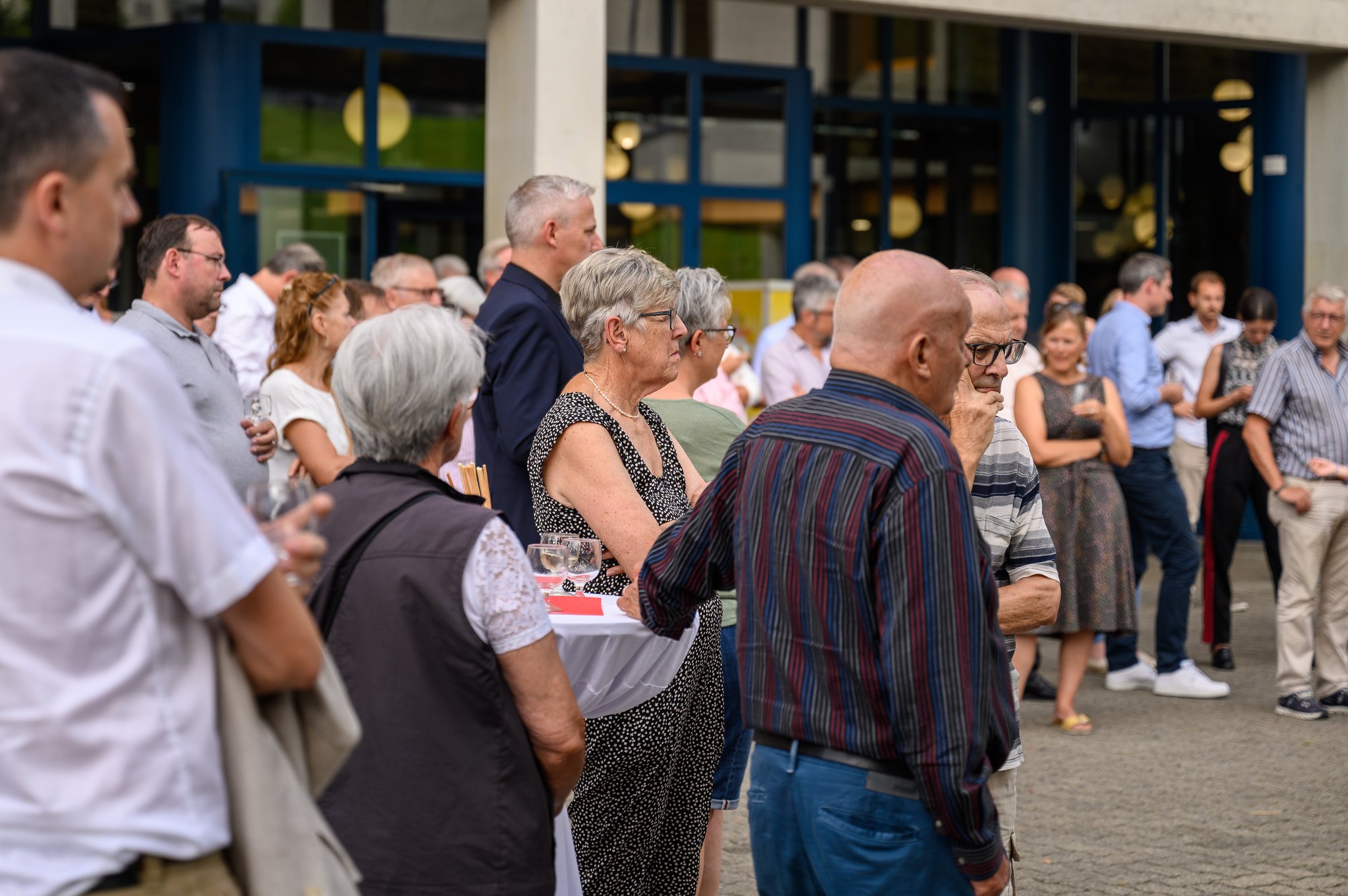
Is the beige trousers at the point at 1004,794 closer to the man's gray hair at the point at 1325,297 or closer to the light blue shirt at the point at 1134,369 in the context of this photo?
the man's gray hair at the point at 1325,297

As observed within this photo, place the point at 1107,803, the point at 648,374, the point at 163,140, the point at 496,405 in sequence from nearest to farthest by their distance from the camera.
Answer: the point at 648,374 < the point at 496,405 < the point at 1107,803 < the point at 163,140

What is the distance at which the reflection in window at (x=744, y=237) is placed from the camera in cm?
1418

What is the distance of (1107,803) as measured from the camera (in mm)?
6625

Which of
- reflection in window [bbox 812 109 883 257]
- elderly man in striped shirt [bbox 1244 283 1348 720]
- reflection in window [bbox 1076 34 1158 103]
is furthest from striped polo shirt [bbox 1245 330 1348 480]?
reflection in window [bbox 1076 34 1158 103]

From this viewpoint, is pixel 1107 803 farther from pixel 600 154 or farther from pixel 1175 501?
pixel 600 154

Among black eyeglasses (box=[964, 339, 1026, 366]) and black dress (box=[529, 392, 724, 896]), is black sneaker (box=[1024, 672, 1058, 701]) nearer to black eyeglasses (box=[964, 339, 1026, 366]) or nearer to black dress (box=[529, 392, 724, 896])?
black dress (box=[529, 392, 724, 896])

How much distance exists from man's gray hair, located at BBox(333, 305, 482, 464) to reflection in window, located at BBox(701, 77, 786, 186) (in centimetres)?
1132

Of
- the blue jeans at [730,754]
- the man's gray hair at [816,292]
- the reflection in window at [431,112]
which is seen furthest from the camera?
the reflection in window at [431,112]

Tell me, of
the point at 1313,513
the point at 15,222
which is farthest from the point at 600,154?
the point at 15,222

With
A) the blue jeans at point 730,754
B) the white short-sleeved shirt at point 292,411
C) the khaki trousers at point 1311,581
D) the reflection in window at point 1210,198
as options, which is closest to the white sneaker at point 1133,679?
the khaki trousers at point 1311,581

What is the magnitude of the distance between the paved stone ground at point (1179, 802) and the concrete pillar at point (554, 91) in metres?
4.45

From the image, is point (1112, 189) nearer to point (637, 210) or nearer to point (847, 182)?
point (847, 182)

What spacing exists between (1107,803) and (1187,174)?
446 inches

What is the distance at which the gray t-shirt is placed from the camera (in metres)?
5.52
